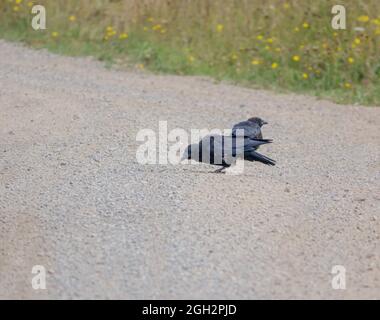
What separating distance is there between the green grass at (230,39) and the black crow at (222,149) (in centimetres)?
301

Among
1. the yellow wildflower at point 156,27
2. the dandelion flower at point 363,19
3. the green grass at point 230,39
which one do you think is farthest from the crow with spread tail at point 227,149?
the yellow wildflower at point 156,27

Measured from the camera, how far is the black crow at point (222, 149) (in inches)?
278

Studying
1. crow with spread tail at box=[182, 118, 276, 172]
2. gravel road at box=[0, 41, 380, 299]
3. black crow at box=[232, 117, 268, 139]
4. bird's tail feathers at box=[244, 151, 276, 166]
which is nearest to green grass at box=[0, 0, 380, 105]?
gravel road at box=[0, 41, 380, 299]

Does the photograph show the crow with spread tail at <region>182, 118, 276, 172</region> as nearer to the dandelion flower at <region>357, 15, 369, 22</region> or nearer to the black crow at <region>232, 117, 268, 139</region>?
the black crow at <region>232, 117, 268, 139</region>

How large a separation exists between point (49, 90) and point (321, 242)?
4.72m

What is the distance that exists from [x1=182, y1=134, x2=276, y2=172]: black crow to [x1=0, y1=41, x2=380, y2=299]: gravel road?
14 centimetres

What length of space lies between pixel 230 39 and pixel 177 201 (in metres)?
5.47

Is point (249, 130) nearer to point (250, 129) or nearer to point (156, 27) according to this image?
point (250, 129)

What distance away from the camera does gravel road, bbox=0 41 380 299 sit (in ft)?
17.2

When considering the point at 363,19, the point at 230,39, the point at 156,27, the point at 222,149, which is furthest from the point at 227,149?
the point at 156,27

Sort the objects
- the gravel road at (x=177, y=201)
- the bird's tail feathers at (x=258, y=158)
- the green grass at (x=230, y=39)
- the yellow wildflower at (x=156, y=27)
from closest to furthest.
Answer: the gravel road at (x=177, y=201) < the bird's tail feathers at (x=258, y=158) < the green grass at (x=230, y=39) < the yellow wildflower at (x=156, y=27)

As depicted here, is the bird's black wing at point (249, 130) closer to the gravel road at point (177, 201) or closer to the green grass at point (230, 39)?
the gravel road at point (177, 201)

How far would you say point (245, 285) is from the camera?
5105 millimetres
